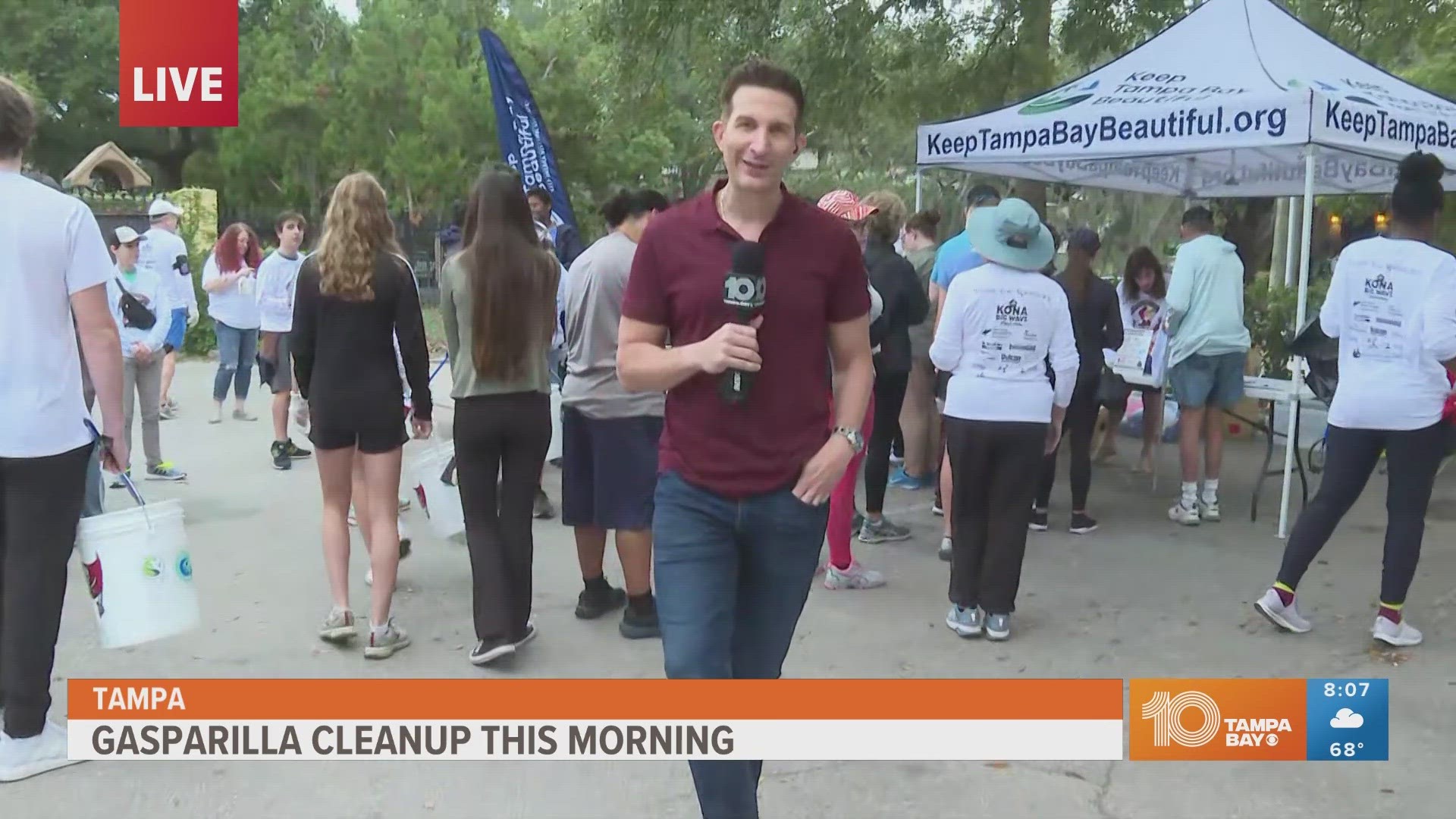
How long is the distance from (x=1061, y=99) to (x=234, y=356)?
688cm

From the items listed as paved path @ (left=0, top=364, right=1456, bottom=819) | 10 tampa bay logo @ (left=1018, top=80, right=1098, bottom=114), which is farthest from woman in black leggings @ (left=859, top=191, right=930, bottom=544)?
10 tampa bay logo @ (left=1018, top=80, right=1098, bottom=114)

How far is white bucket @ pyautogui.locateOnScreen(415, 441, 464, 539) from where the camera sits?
549 centimetres

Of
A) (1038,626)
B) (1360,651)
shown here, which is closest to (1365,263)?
(1360,651)

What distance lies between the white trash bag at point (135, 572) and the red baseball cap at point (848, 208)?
3707 millimetres

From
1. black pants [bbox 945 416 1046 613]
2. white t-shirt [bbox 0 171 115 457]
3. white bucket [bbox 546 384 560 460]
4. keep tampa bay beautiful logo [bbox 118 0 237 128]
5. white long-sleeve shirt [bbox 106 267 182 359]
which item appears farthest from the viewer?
keep tampa bay beautiful logo [bbox 118 0 237 128]

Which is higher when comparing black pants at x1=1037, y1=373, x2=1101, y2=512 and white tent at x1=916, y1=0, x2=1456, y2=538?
white tent at x1=916, y1=0, x2=1456, y2=538

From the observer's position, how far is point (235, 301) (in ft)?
32.1

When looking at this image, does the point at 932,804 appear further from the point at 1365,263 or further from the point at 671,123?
the point at 671,123

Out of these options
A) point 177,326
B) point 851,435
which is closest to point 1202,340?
point 851,435

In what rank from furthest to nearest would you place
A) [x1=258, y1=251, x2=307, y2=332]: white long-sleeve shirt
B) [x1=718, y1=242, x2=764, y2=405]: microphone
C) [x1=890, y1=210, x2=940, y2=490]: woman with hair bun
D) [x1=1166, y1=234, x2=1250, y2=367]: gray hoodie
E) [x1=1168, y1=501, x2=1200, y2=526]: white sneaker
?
[x1=258, y1=251, x2=307, y2=332]: white long-sleeve shirt → [x1=890, y1=210, x2=940, y2=490]: woman with hair bun → [x1=1168, y1=501, x2=1200, y2=526]: white sneaker → [x1=1166, y1=234, x2=1250, y2=367]: gray hoodie → [x1=718, y1=242, x2=764, y2=405]: microphone

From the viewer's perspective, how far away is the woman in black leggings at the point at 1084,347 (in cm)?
677

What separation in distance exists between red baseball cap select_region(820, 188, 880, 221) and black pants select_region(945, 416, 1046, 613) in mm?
1684

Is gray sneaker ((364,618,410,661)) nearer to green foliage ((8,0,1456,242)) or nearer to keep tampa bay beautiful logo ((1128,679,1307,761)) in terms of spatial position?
keep tampa bay beautiful logo ((1128,679,1307,761))

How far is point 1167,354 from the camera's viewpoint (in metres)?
7.29
